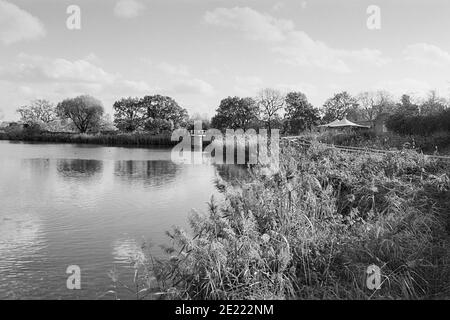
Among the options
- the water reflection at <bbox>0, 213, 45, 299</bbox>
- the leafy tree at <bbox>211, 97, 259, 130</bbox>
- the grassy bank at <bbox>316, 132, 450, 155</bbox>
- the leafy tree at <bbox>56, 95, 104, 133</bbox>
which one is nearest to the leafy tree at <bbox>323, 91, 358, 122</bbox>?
the leafy tree at <bbox>211, 97, 259, 130</bbox>

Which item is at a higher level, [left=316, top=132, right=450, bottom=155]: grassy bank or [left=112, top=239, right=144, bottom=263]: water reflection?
[left=316, top=132, right=450, bottom=155]: grassy bank

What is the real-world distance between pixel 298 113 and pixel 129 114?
31.3 m

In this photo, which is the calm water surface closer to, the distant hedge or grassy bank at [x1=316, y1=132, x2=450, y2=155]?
grassy bank at [x1=316, y1=132, x2=450, y2=155]

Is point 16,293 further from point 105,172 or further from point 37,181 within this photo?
point 105,172

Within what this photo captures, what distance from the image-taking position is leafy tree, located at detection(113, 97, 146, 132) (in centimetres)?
6981

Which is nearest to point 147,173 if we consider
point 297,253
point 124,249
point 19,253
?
point 124,249

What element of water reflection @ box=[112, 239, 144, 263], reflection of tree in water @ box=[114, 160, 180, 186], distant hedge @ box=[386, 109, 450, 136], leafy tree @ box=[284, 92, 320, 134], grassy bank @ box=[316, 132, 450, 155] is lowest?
water reflection @ box=[112, 239, 144, 263]

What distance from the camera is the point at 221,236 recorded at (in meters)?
5.95

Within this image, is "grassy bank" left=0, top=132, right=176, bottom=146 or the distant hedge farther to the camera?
"grassy bank" left=0, top=132, right=176, bottom=146

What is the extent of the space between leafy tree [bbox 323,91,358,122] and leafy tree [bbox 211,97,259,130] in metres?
11.4

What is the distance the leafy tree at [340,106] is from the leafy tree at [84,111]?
42.1 m

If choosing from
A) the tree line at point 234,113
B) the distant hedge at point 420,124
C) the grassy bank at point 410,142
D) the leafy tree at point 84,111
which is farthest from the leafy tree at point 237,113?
the distant hedge at point 420,124

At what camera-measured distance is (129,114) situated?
7444cm

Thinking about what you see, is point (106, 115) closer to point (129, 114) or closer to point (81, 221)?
point (129, 114)
